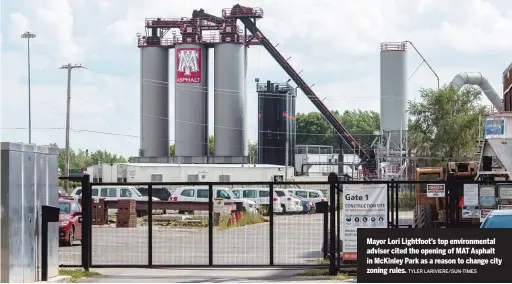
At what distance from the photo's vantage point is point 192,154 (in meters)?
85.5

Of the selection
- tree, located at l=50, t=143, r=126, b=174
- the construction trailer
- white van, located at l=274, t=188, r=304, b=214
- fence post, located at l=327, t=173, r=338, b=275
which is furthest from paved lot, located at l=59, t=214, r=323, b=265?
tree, located at l=50, t=143, r=126, b=174

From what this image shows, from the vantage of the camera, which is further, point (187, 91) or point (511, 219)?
point (187, 91)

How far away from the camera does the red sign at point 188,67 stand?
84562 millimetres

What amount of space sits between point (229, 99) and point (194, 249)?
58479 millimetres

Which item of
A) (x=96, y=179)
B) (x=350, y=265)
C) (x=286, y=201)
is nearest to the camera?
(x=350, y=265)

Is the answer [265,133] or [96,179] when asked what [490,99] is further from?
[96,179]

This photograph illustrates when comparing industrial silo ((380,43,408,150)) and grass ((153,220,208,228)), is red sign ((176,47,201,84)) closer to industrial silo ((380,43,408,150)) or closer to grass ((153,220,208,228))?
industrial silo ((380,43,408,150))

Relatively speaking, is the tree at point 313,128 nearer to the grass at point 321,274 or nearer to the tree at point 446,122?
the tree at point 446,122

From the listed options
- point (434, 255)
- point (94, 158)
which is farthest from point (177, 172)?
point (94, 158)

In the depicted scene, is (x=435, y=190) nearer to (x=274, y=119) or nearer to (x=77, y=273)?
(x=77, y=273)

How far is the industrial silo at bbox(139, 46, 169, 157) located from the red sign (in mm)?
3231

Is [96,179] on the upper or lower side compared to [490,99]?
lower

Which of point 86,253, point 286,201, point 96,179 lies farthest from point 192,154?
point 86,253

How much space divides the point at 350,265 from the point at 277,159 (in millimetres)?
69523
